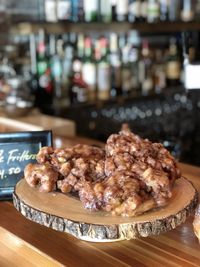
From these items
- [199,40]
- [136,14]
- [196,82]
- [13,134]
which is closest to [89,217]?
[13,134]

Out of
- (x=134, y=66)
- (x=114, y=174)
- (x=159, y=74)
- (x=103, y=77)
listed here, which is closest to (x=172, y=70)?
(x=159, y=74)

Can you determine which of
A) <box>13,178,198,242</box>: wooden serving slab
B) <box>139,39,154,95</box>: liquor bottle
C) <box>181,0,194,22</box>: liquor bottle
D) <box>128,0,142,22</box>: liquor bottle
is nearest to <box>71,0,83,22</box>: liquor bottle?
<box>128,0,142,22</box>: liquor bottle

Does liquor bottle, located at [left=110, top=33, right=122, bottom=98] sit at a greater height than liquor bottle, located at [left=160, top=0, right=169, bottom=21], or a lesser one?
lesser

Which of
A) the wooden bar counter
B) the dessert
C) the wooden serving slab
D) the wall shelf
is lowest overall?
the wooden bar counter

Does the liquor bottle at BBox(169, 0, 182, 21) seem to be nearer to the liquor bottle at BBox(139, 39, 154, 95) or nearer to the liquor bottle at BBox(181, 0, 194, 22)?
the liquor bottle at BBox(181, 0, 194, 22)

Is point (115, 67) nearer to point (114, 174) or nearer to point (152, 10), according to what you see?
point (152, 10)
